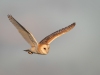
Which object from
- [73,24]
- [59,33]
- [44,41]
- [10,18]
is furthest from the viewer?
[73,24]

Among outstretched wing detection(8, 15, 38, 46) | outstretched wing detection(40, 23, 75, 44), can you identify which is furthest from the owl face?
outstretched wing detection(40, 23, 75, 44)

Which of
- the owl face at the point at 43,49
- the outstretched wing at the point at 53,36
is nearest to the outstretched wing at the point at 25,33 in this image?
the owl face at the point at 43,49

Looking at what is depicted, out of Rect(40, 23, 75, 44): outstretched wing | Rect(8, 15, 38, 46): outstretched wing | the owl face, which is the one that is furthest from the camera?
Rect(40, 23, 75, 44): outstretched wing

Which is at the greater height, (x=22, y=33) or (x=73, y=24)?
(x=73, y=24)

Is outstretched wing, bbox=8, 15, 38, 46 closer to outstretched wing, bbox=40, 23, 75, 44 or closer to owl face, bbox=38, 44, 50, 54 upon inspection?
owl face, bbox=38, 44, 50, 54

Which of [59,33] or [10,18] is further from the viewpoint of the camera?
[59,33]

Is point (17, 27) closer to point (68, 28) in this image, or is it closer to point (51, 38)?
point (51, 38)

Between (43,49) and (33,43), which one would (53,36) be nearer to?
(33,43)

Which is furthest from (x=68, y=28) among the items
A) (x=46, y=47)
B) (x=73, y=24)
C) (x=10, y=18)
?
(x=10, y=18)

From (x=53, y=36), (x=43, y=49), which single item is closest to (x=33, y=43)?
(x=43, y=49)
